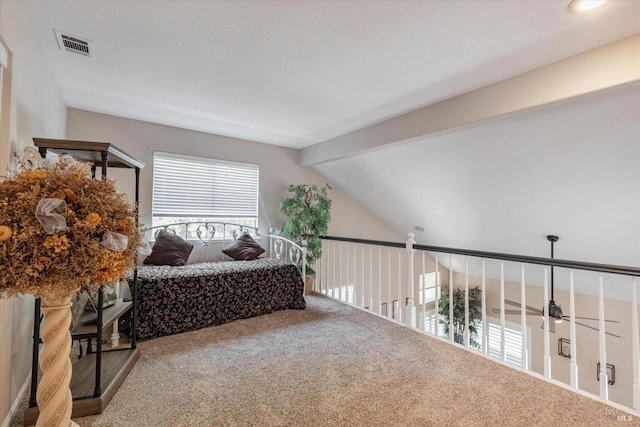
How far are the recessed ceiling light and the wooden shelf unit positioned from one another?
2670mm

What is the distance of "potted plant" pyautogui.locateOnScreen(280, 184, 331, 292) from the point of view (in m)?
4.38

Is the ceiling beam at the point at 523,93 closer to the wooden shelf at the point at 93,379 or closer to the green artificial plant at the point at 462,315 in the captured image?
the wooden shelf at the point at 93,379

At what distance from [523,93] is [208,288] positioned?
3.40m

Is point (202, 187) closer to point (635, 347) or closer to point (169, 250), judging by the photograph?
point (169, 250)

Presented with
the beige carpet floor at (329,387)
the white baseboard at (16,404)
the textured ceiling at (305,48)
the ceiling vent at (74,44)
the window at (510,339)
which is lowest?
the window at (510,339)

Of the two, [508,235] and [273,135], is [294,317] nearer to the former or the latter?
[273,135]

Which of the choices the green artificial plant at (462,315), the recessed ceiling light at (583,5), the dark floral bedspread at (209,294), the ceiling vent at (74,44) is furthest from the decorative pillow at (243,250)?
the green artificial plant at (462,315)

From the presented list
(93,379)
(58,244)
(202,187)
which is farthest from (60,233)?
(202,187)

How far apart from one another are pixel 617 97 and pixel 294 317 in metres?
3.52

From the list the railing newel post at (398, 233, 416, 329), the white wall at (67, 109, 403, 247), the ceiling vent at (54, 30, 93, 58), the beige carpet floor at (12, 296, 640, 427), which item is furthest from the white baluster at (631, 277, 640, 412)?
the white wall at (67, 109, 403, 247)

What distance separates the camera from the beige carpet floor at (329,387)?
5.47ft

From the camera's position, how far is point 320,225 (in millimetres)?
4383

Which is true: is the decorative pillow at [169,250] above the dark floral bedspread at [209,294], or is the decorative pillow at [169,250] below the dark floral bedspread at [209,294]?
above

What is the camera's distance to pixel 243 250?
4.07m
